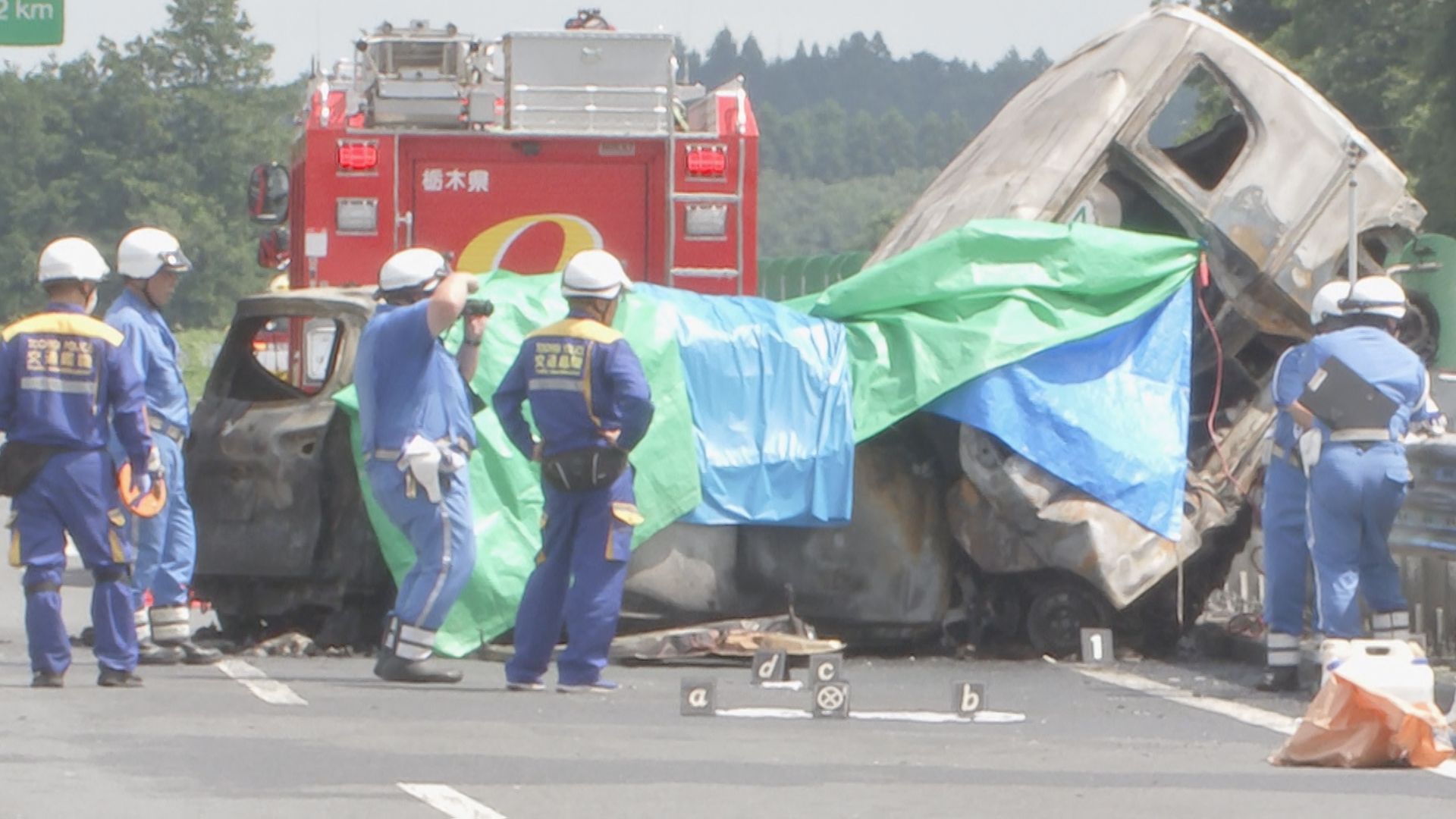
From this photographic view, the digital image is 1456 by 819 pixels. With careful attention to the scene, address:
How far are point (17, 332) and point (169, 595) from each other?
146 cm

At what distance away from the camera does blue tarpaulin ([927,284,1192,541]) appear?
12781 mm

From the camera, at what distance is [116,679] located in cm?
1109

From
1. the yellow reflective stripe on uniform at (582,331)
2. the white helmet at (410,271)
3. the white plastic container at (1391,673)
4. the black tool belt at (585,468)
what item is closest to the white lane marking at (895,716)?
the black tool belt at (585,468)

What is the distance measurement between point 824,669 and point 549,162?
6.85m

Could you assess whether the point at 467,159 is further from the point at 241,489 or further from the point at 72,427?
the point at 72,427

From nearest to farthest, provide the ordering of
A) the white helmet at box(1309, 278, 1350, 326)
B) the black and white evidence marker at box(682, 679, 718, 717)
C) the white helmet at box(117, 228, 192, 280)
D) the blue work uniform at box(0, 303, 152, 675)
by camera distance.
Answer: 1. the black and white evidence marker at box(682, 679, 718, 717)
2. the blue work uniform at box(0, 303, 152, 675)
3. the white helmet at box(1309, 278, 1350, 326)
4. the white helmet at box(117, 228, 192, 280)

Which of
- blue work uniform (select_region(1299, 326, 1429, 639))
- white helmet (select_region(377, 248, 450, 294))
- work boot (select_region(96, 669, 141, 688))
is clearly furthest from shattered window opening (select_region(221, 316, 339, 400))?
blue work uniform (select_region(1299, 326, 1429, 639))

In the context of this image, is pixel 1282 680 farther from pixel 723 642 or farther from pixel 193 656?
pixel 193 656

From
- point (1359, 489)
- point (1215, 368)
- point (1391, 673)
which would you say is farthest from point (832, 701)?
point (1215, 368)

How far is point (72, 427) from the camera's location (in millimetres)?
11086

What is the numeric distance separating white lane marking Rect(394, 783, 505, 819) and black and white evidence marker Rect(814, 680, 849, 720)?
236cm

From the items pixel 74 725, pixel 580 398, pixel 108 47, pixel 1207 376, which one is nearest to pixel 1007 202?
pixel 1207 376

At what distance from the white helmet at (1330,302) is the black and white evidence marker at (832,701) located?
2813 mm

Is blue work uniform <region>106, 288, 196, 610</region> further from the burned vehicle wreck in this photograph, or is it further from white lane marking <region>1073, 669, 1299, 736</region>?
white lane marking <region>1073, 669, 1299, 736</region>
